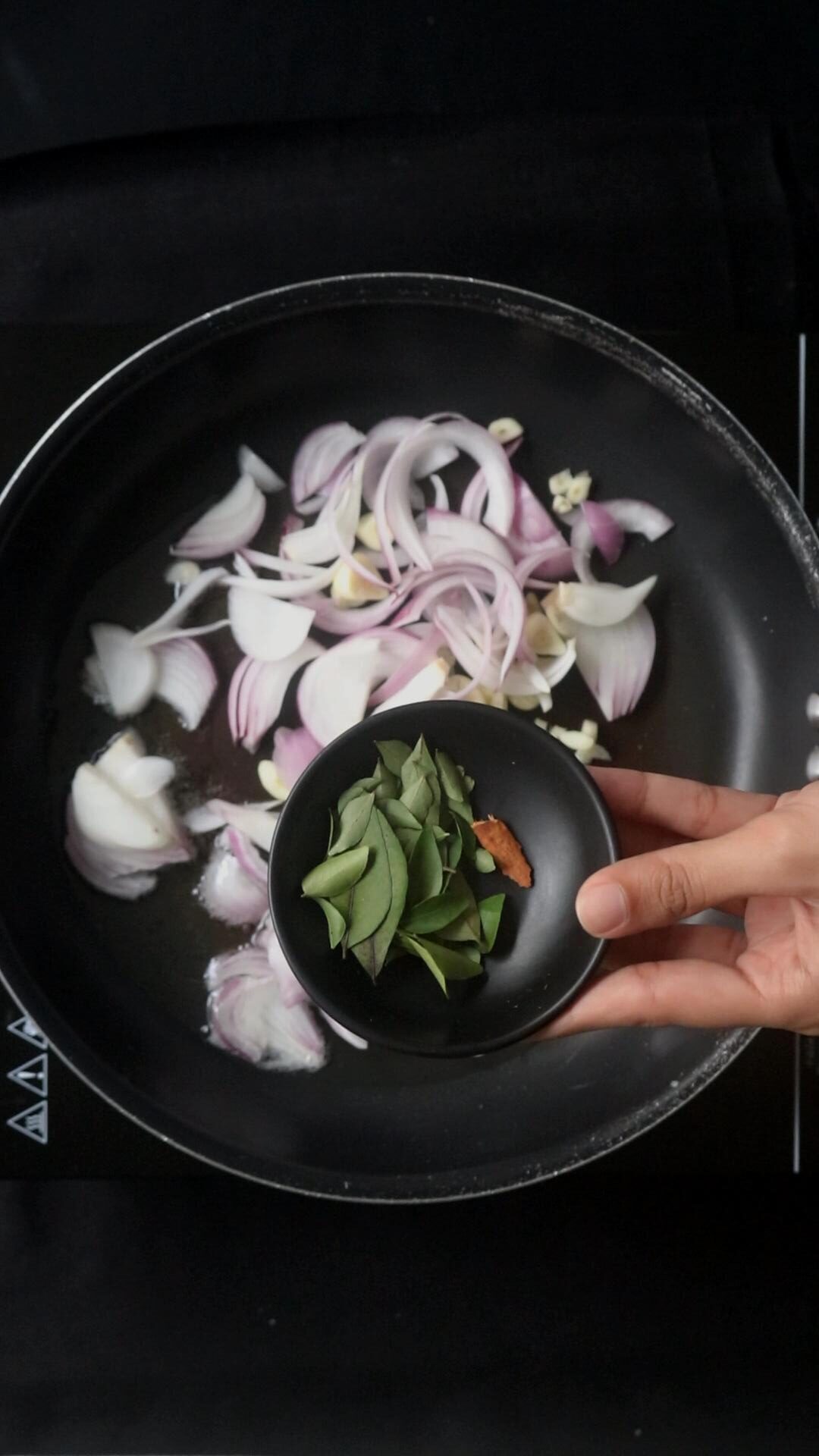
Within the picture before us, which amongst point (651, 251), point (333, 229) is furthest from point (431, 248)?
point (651, 251)

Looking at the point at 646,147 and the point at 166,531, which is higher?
the point at 646,147

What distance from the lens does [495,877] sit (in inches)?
37.0

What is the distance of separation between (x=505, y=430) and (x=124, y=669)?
392mm

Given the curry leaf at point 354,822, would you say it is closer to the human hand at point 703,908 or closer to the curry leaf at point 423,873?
the curry leaf at point 423,873

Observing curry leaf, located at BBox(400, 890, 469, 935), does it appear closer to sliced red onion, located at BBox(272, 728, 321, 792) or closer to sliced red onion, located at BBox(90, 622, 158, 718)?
sliced red onion, located at BBox(272, 728, 321, 792)

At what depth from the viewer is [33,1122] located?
3.35 feet

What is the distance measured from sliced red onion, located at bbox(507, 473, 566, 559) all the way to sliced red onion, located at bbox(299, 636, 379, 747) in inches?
6.4

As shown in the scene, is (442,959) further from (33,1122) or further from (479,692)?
(33,1122)

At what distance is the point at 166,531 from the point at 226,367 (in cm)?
15

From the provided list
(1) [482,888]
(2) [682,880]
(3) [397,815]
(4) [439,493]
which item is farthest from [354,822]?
(4) [439,493]

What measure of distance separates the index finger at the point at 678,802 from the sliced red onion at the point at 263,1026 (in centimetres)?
32

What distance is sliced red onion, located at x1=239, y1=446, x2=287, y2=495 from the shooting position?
3.44ft

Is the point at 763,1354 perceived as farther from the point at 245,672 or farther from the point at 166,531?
the point at 166,531

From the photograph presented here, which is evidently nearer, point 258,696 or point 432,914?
point 432,914
